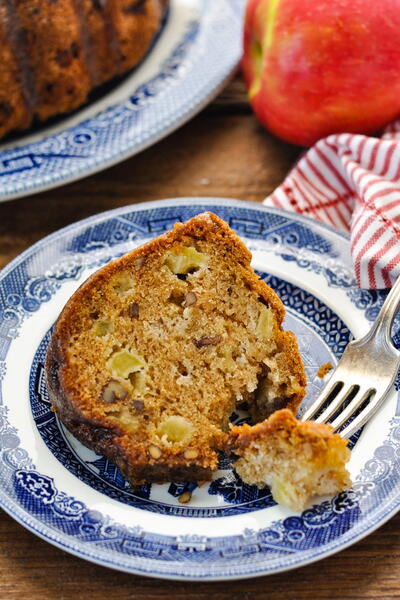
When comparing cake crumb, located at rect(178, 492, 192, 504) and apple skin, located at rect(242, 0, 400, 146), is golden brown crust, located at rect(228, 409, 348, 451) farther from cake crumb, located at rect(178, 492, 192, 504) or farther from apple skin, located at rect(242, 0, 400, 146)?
apple skin, located at rect(242, 0, 400, 146)

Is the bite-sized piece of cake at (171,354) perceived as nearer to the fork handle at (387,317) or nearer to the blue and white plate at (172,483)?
the blue and white plate at (172,483)

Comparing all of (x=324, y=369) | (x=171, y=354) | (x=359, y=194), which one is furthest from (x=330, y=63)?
(x=171, y=354)

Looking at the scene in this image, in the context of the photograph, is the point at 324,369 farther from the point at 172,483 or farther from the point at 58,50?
the point at 58,50

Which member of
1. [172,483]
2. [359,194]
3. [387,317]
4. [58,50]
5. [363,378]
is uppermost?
[58,50]

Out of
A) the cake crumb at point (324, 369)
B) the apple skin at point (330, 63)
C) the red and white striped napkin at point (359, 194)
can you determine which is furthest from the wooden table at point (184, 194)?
the cake crumb at point (324, 369)

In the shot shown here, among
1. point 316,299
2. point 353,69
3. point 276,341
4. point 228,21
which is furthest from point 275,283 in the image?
point 228,21

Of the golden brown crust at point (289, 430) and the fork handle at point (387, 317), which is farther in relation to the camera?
the fork handle at point (387, 317)

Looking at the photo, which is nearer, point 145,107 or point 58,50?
point 58,50
